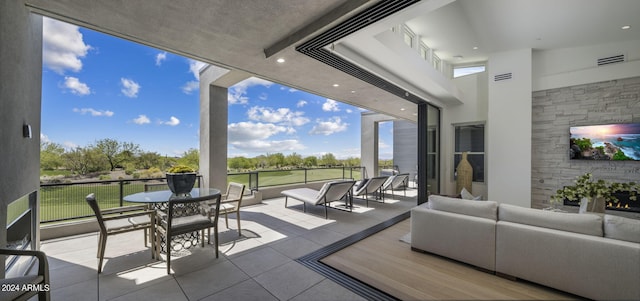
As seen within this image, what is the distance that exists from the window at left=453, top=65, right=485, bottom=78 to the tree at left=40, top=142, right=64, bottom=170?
9.78 metres

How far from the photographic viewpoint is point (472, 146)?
6.47m

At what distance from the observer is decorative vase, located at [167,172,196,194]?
120 inches

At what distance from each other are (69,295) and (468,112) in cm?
815

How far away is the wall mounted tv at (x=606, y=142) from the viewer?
4203mm

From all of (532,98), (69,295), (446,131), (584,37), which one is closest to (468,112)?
(446,131)

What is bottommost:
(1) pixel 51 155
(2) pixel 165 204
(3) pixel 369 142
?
(2) pixel 165 204

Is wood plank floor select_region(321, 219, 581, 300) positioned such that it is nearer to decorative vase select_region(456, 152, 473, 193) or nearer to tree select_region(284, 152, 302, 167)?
decorative vase select_region(456, 152, 473, 193)

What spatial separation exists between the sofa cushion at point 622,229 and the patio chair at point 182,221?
379cm

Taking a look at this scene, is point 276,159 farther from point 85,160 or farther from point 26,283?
point 26,283

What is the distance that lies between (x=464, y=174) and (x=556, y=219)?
4.71 metres

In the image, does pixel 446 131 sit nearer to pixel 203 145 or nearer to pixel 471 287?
pixel 471 287

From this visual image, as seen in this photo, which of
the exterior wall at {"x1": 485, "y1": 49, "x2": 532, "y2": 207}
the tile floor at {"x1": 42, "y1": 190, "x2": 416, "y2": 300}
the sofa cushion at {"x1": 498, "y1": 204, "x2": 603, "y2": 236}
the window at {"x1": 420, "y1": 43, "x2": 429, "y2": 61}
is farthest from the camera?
the window at {"x1": 420, "y1": 43, "x2": 429, "y2": 61}

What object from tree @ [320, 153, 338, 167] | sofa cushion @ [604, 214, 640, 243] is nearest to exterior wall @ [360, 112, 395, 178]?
tree @ [320, 153, 338, 167]

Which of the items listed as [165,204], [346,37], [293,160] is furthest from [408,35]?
[293,160]
